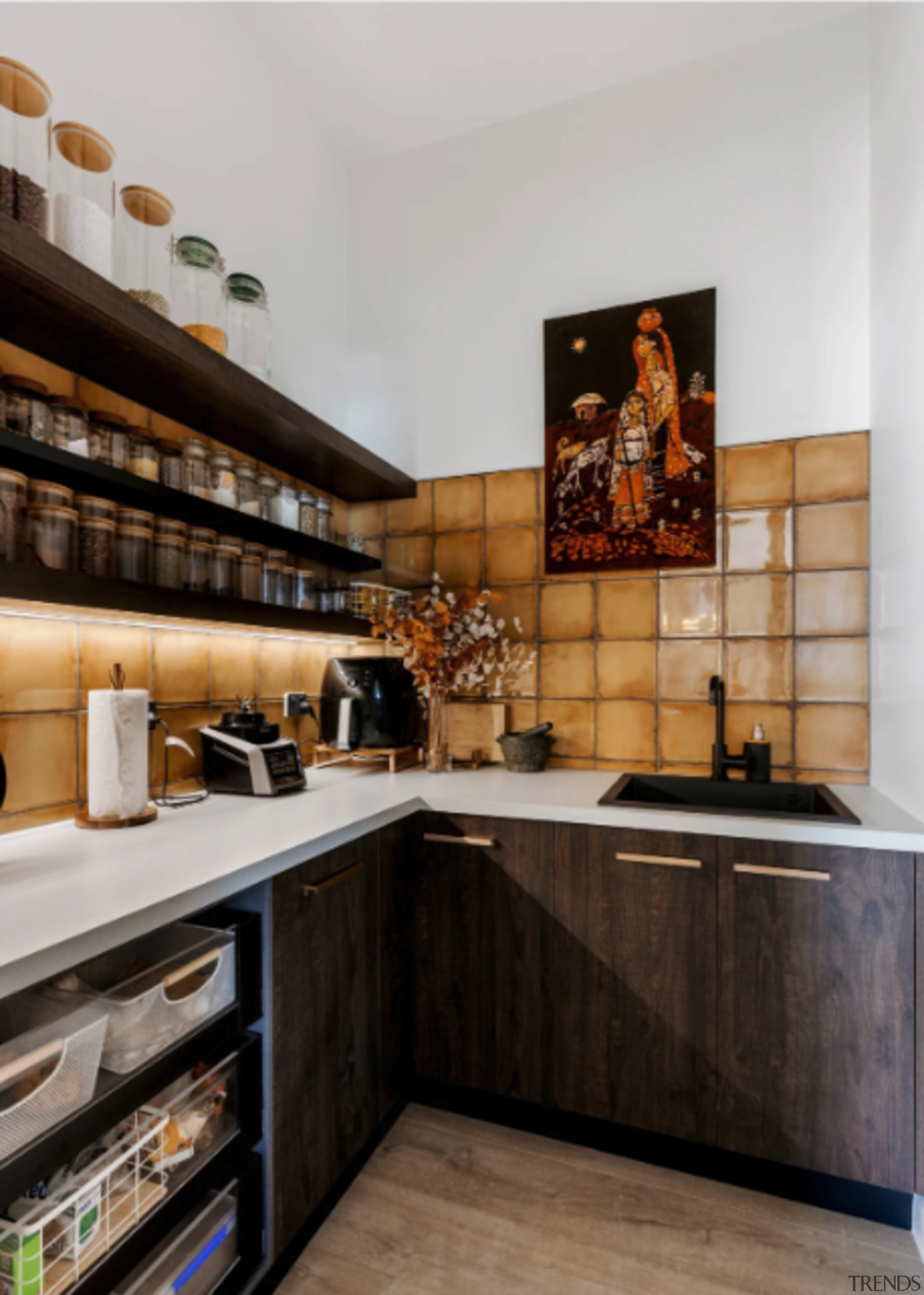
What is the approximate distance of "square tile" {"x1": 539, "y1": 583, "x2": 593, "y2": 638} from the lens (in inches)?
89.3

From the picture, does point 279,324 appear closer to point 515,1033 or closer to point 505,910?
point 505,910

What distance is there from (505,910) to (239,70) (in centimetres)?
265

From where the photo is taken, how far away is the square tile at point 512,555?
7.74ft

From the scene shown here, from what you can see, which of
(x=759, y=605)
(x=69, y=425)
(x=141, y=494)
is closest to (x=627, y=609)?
(x=759, y=605)

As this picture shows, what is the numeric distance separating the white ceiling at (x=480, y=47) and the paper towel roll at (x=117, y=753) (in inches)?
86.2

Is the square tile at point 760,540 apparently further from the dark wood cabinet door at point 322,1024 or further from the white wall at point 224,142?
the white wall at point 224,142

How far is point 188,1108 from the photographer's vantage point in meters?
1.11

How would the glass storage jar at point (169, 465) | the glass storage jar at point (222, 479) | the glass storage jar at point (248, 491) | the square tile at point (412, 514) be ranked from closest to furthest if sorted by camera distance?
1. the glass storage jar at point (169, 465)
2. the glass storage jar at point (222, 479)
3. the glass storage jar at point (248, 491)
4. the square tile at point (412, 514)

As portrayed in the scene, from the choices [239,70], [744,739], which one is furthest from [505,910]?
[239,70]

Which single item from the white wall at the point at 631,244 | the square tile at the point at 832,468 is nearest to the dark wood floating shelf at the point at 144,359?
the white wall at the point at 631,244

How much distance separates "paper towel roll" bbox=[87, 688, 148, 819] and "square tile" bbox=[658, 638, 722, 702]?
151 centimetres

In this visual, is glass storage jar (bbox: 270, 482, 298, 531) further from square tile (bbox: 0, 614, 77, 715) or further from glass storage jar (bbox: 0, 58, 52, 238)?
glass storage jar (bbox: 0, 58, 52, 238)

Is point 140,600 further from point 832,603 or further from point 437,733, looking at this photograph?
point 832,603

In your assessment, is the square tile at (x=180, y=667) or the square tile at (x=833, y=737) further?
the square tile at (x=833, y=737)
